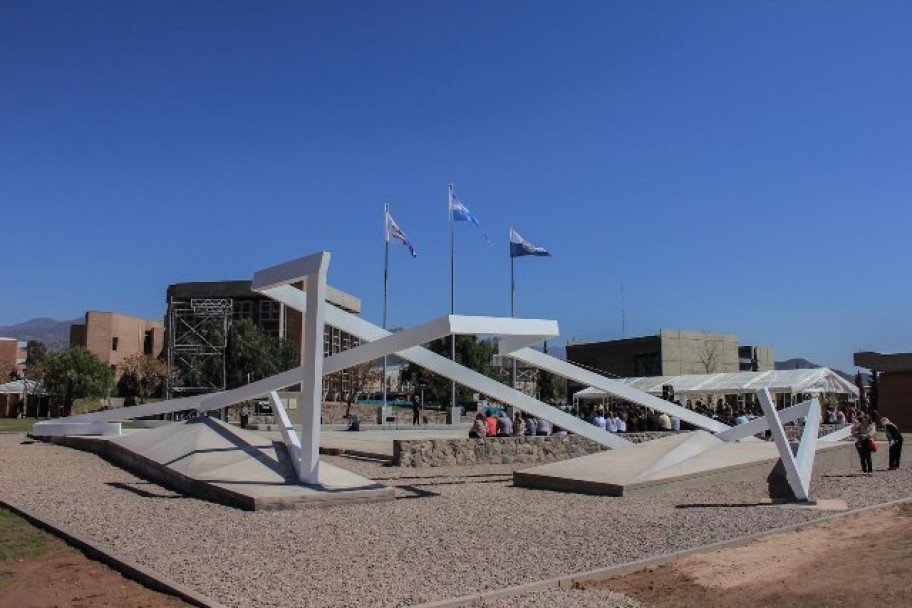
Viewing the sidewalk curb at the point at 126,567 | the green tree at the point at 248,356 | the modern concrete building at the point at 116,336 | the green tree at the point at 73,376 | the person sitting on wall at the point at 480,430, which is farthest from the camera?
the modern concrete building at the point at 116,336

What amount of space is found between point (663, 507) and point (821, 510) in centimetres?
224

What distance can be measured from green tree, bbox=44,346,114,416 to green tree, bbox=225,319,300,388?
1139 centimetres

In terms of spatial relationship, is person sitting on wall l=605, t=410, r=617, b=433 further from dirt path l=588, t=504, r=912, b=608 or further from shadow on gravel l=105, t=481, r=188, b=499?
dirt path l=588, t=504, r=912, b=608

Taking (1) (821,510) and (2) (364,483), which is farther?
(2) (364,483)

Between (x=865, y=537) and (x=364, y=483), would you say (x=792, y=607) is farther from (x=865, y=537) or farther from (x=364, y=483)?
(x=364, y=483)

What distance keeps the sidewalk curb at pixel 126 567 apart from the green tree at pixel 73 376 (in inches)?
1673

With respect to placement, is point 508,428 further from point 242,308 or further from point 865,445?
point 242,308

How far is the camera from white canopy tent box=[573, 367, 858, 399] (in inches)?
1347

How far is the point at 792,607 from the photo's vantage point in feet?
22.1

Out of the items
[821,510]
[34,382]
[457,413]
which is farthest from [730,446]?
[34,382]

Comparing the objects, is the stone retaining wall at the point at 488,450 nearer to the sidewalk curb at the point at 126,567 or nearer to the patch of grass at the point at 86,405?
the sidewalk curb at the point at 126,567

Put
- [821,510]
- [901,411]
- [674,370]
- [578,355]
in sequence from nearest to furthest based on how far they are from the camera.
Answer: [821,510] → [901,411] → [674,370] → [578,355]

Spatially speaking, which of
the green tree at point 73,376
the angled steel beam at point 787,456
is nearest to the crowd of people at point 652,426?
the angled steel beam at point 787,456

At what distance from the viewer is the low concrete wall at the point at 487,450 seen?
19.9m
